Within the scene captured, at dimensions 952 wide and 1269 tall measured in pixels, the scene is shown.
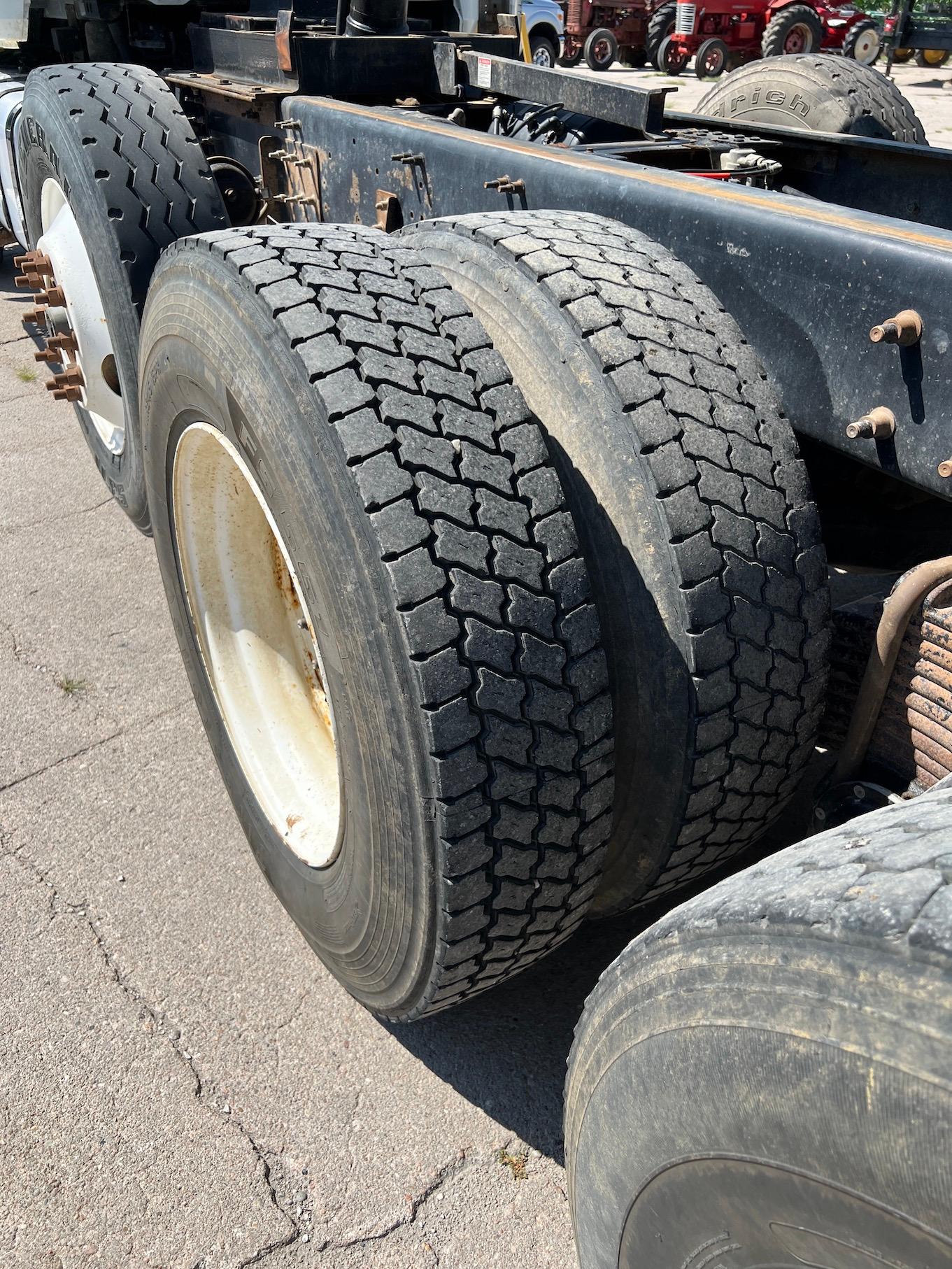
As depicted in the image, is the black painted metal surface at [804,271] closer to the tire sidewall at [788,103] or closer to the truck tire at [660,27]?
the tire sidewall at [788,103]

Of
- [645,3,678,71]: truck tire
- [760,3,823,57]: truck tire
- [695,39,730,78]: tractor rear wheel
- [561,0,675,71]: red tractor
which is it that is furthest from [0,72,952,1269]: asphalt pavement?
[561,0,675,71]: red tractor

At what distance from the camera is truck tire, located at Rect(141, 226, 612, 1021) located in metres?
1.59

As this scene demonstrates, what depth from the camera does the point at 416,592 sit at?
1561 mm

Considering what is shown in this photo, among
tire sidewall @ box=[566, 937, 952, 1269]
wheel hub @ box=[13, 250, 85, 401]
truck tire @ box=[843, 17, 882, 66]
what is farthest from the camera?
truck tire @ box=[843, 17, 882, 66]

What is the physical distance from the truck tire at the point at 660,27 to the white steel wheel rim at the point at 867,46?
3655 mm

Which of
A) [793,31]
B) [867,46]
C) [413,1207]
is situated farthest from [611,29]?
[413,1207]

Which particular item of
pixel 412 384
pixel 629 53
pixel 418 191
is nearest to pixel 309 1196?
pixel 412 384

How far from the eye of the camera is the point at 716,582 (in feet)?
5.68

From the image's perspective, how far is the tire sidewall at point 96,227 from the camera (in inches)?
131

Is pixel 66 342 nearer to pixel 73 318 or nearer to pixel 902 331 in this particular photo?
pixel 73 318

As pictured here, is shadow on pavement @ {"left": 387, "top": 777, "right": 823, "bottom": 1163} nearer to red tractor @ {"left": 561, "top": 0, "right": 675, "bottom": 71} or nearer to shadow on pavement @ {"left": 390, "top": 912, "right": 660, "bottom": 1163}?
shadow on pavement @ {"left": 390, "top": 912, "right": 660, "bottom": 1163}

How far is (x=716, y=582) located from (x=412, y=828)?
63cm

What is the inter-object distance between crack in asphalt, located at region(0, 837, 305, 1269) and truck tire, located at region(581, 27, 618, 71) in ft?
74.7

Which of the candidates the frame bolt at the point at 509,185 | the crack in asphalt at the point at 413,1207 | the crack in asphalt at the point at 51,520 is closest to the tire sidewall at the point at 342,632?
the crack in asphalt at the point at 413,1207
